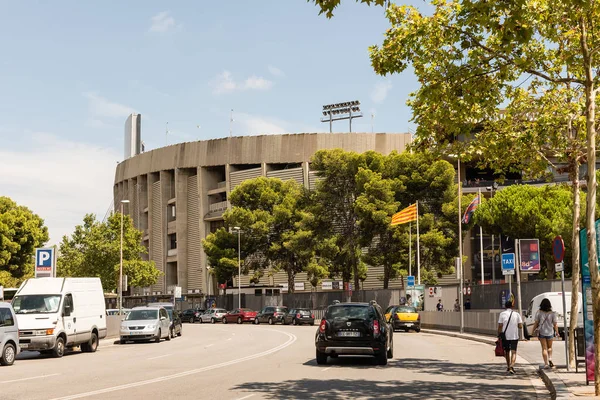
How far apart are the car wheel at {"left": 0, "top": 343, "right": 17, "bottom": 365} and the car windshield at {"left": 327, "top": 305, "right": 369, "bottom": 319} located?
9.10 m

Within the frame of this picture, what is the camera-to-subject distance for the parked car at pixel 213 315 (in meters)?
71.1

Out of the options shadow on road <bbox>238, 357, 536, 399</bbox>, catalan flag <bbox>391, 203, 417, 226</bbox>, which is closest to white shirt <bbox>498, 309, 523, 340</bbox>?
shadow on road <bbox>238, 357, 536, 399</bbox>

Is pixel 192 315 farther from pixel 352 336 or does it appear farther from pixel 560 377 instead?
pixel 560 377

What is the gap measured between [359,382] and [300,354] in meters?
8.84

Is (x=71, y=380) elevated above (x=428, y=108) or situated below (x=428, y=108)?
below

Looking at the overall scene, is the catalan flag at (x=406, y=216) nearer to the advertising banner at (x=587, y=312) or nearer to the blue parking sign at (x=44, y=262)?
the blue parking sign at (x=44, y=262)

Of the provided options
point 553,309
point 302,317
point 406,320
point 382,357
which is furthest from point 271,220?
point 382,357

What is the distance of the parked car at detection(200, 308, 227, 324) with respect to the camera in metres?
71.1

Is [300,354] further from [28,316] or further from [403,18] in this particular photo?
[403,18]

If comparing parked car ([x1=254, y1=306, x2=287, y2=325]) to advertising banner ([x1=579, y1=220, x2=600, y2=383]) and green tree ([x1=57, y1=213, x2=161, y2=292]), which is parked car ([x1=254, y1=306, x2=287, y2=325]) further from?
advertising banner ([x1=579, y1=220, x2=600, y2=383])

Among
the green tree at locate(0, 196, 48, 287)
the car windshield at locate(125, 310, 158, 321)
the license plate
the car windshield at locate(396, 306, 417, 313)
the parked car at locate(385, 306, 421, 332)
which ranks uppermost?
the green tree at locate(0, 196, 48, 287)

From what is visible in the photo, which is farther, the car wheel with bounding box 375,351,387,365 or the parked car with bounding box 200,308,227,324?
the parked car with bounding box 200,308,227,324

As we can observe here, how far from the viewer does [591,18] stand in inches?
607

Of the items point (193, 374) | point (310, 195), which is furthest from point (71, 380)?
point (310, 195)
